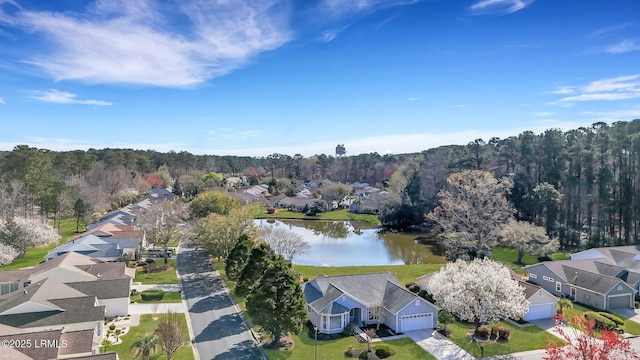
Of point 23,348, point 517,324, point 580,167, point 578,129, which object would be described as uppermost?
point 578,129

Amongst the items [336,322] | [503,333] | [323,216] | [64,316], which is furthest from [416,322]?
[323,216]

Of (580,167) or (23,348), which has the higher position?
(580,167)

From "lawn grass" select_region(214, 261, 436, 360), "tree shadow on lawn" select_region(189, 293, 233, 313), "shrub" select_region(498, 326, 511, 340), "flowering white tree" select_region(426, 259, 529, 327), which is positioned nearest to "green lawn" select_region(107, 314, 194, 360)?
"tree shadow on lawn" select_region(189, 293, 233, 313)

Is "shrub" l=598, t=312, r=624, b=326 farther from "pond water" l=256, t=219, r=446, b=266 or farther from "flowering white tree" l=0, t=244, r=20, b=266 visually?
"flowering white tree" l=0, t=244, r=20, b=266

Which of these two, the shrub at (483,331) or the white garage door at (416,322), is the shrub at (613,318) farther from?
the white garage door at (416,322)

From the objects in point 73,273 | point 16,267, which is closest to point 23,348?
point 73,273

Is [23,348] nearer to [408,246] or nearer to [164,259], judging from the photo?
[164,259]
